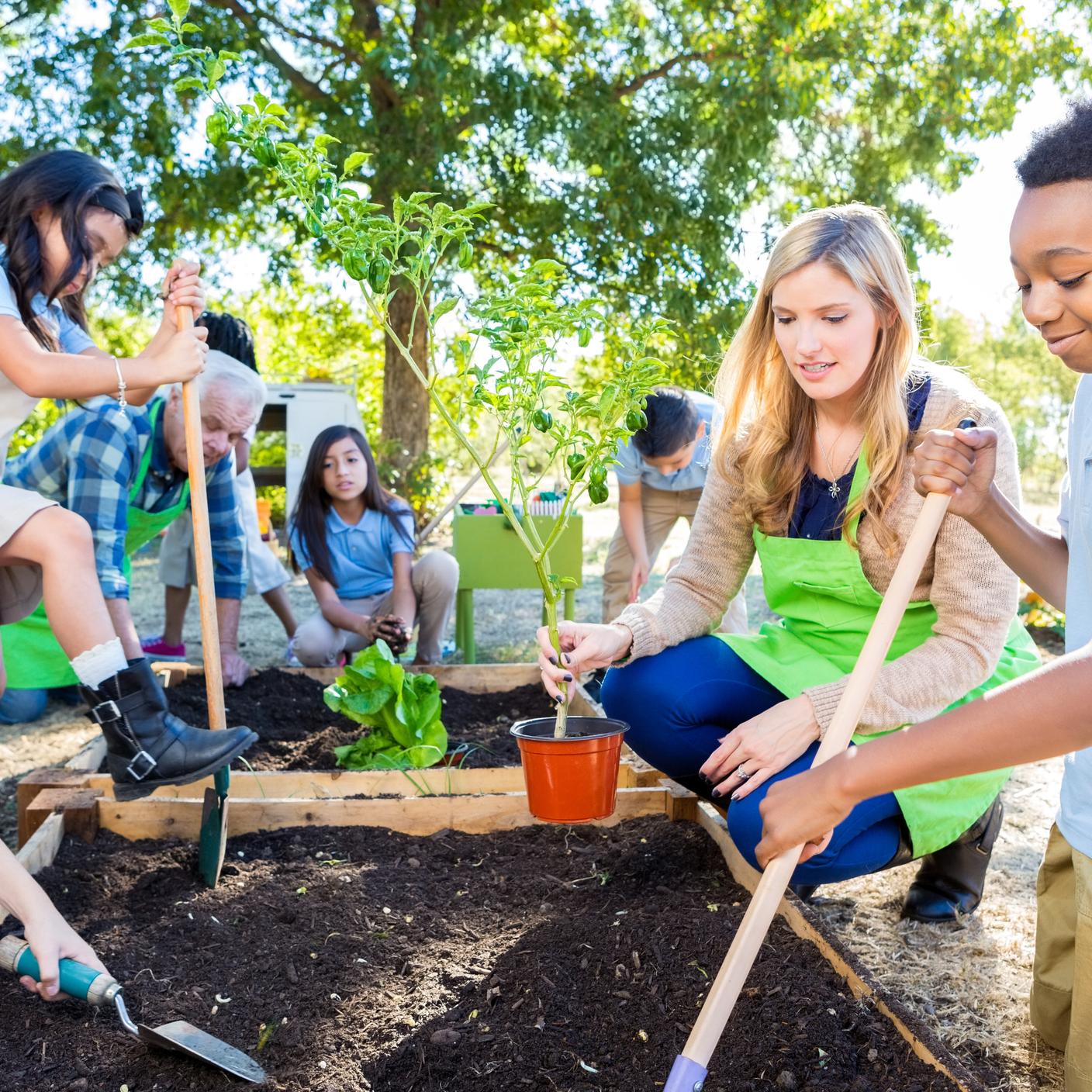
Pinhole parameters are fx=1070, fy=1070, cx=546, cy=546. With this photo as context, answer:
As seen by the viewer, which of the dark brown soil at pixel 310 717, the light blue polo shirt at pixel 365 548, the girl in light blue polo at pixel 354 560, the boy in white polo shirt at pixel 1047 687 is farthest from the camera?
the light blue polo shirt at pixel 365 548

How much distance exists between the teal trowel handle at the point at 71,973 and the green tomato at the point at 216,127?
126 centimetres

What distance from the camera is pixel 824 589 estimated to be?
200 cm

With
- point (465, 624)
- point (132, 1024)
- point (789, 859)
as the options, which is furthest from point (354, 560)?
point (789, 859)

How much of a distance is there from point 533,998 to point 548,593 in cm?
66

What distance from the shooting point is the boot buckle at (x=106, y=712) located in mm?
1884

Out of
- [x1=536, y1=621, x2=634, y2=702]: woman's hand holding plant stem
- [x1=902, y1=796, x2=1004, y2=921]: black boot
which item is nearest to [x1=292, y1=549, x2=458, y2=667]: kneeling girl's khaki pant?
[x1=536, y1=621, x2=634, y2=702]: woman's hand holding plant stem

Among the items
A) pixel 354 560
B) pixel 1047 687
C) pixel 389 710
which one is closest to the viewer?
pixel 1047 687

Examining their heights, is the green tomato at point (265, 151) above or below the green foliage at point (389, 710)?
above

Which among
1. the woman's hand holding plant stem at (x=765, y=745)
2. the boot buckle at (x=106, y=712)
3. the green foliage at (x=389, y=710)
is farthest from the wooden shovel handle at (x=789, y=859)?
the green foliage at (x=389, y=710)

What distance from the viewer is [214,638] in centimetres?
218

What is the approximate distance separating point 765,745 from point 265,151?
49.7 inches

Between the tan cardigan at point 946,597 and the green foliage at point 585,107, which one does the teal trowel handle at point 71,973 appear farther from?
the green foliage at point 585,107

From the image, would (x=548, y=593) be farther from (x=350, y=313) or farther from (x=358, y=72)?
(x=350, y=313)

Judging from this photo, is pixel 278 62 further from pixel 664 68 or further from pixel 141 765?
pixel 141 765
